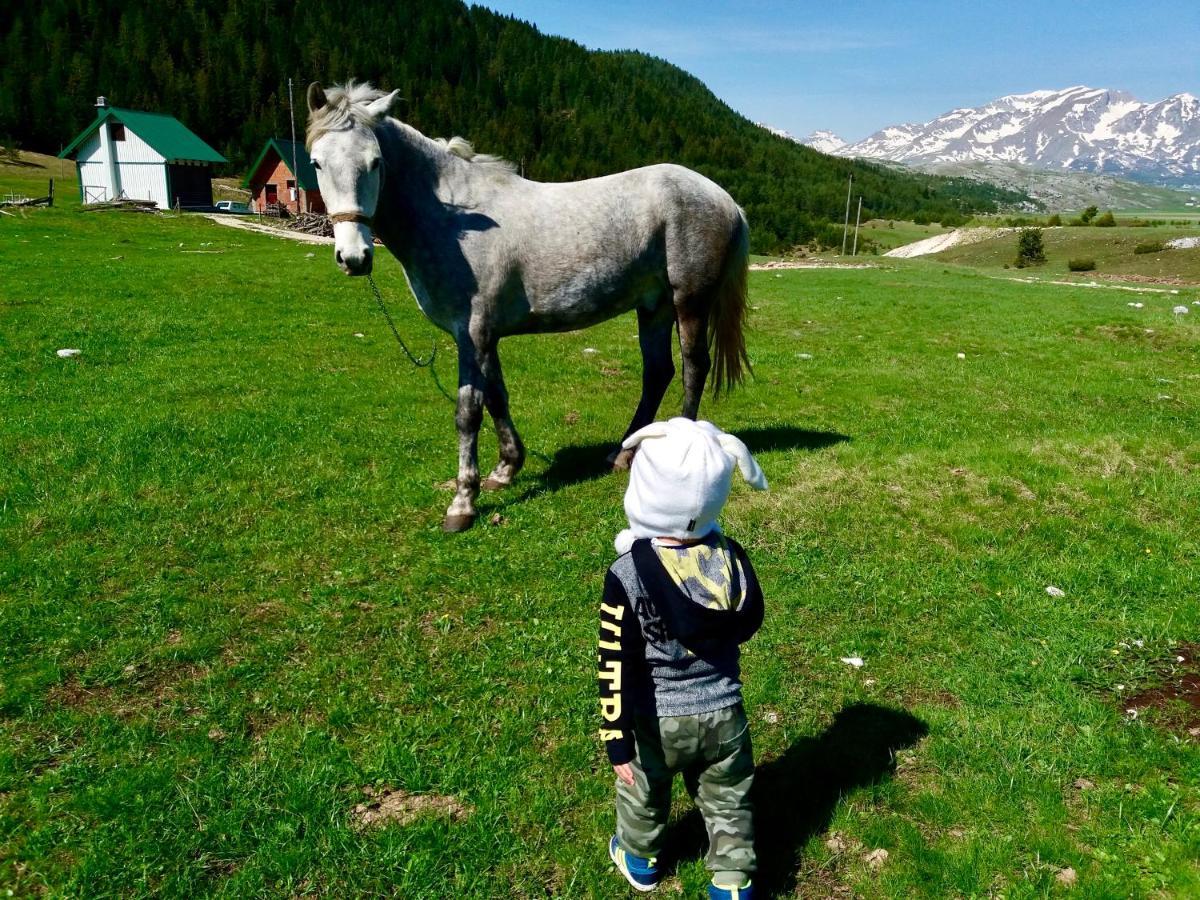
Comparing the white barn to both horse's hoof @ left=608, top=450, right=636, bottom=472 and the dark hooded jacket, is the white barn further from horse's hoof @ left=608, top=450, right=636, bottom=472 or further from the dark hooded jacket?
the dark hooded jacket

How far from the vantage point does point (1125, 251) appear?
5819cm

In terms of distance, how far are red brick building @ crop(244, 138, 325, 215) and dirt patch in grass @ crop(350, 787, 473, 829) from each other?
217ft

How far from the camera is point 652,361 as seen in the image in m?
9.18

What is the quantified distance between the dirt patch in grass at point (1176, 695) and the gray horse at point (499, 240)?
198 inches

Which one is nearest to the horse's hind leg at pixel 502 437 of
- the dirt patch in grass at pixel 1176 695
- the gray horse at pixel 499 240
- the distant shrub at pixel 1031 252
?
the gray horse at pixel 499 240

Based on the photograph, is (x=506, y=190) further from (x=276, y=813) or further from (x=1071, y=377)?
(x=1071, y=377)

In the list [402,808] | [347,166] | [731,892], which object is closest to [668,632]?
[731,892]

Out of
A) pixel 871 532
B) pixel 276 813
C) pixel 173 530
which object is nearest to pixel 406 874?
pixel 276 813

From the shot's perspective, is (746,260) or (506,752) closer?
(506,752)

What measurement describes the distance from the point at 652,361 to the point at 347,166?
13.9 ft

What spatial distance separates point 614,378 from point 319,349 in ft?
18.6

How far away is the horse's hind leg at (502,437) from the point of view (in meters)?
8.16

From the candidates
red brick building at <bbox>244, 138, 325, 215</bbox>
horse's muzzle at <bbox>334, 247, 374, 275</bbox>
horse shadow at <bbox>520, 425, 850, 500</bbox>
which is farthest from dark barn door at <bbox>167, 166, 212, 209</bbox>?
horse's muzzle at <bbox>334, 247, 374, 275</bbox>

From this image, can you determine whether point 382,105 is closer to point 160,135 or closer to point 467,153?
point 467,153
